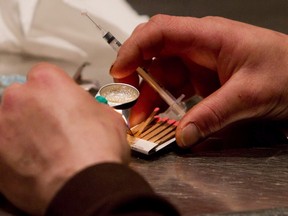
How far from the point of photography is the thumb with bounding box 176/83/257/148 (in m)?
0.89

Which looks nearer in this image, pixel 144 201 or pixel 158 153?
pixel 144 201

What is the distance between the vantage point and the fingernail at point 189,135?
888mm

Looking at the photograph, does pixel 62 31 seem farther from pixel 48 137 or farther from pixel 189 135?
pixel 48 137

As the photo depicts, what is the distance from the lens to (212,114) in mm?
902

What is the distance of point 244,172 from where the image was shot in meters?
0.84

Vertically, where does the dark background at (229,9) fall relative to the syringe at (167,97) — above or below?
below

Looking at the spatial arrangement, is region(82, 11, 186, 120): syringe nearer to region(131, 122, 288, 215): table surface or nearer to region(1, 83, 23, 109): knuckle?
region(131, 122, 288, 215): table surface

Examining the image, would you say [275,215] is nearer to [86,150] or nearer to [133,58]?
[86,150]

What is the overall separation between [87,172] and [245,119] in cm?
46

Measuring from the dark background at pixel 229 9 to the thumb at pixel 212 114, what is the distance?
21.7 inches

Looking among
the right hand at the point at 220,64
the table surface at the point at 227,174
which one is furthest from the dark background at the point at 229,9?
the table surface at the point at 227,174

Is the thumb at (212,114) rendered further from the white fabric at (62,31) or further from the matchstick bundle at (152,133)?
the white fabric at (62,31)

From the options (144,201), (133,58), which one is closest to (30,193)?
(144,201)

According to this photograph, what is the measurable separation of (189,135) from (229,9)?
0.69 metres
